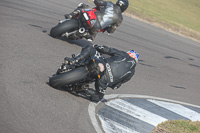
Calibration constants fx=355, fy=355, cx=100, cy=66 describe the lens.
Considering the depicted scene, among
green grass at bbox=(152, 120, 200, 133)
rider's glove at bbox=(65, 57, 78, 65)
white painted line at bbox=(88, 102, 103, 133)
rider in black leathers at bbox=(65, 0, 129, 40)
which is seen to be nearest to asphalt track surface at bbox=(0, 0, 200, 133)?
white painted line at bbox=(88, 102, 103, 133)

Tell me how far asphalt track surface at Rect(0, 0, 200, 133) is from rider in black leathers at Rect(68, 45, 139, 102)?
40cm

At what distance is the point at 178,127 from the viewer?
7.21 meters

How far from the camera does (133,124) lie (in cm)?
661

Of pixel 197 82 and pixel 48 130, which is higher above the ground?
pixel 48 130

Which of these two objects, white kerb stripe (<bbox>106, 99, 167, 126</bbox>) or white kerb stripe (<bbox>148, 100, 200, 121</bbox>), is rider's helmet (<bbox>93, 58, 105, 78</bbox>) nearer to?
white kerb stripe (<bbox>106, 99, 167, 126</bbox>)

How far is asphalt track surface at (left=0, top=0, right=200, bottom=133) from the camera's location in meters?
5.34

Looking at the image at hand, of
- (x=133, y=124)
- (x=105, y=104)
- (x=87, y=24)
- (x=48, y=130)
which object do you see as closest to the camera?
(x=48, y=130)

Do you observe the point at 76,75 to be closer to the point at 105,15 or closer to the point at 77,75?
the point at 77,75

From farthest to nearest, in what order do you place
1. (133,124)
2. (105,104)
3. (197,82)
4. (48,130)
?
(197,82)
(105,104)
(133,124)
(48,130)

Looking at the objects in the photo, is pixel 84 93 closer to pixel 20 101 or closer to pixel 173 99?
pixel 20 101

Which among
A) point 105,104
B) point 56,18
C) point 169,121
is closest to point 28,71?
point 105,104

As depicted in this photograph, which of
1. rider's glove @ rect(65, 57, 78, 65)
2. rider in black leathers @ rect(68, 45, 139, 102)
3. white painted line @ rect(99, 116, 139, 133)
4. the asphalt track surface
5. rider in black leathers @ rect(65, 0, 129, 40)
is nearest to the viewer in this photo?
the asphalt track surface

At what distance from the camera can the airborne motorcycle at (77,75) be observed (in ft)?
20.9

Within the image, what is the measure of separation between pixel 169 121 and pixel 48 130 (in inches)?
131
